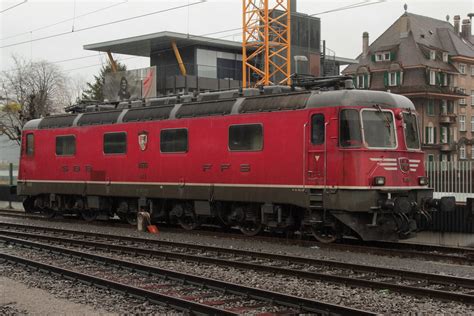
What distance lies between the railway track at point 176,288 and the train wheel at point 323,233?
5015mm

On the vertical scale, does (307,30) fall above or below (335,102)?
above

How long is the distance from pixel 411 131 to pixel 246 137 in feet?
13.5

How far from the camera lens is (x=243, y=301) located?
9258 millimetres

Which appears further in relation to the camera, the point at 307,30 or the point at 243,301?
the point at 307,30

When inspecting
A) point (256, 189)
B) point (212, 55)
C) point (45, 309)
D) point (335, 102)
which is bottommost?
point (45, 309)

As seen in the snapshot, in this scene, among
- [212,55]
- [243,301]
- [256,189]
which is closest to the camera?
[243,301]

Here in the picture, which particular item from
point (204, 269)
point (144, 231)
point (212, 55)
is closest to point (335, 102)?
point (204, 269)

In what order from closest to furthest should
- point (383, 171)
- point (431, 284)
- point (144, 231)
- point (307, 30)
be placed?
point (431, 284) < point (383, 171) < point (144, 231) < point (307, 30)

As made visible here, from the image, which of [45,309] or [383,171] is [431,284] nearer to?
[383,171]

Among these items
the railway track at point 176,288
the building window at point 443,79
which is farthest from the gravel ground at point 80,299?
the building window at point 443,79

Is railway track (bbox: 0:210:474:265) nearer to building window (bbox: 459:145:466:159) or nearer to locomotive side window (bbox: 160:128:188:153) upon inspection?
locomotive side window (bbox: 160:128:188:153)

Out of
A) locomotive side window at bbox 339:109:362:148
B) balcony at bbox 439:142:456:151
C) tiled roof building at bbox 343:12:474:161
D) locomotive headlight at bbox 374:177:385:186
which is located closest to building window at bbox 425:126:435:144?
tiled roof building at bbox 343:12:474:161

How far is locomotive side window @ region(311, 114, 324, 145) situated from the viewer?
14438mm

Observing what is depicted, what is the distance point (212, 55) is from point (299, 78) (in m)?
27.2
